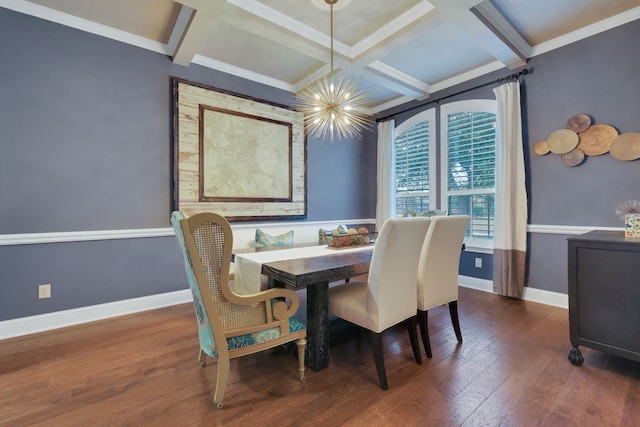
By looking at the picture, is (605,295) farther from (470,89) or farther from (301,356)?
(470,89)

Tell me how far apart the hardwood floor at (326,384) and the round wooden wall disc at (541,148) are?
6.06 ft

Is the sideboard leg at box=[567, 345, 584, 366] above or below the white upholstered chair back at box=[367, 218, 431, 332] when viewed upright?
below

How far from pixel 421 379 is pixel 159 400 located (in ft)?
4.97

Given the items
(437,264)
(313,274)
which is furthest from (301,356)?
(437,264)

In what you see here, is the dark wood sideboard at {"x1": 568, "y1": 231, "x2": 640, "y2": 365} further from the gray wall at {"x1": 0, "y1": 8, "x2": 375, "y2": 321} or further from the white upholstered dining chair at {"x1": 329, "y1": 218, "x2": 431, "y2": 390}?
the gray wall at {"x1": 0, "y1": 8, "x2": 375, "y2": 321}

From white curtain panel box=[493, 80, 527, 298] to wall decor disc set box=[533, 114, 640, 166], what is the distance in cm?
28

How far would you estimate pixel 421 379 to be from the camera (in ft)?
5.82

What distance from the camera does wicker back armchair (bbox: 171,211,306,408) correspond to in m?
1.40

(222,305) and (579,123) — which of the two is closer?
(222,305)

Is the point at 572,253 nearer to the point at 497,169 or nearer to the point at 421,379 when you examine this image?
the point at 421,379

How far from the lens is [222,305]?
1.51 meters

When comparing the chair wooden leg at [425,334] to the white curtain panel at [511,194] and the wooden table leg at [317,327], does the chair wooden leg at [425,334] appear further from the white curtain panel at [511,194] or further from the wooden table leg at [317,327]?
the white curtain panel at [511,194]

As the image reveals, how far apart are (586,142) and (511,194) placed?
2.60 feet

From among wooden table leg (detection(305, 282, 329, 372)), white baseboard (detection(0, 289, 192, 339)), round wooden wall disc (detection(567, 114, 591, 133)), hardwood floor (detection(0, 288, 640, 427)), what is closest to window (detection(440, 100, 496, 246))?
round wooden wall disc (detection(567, 114, 591, 133))
